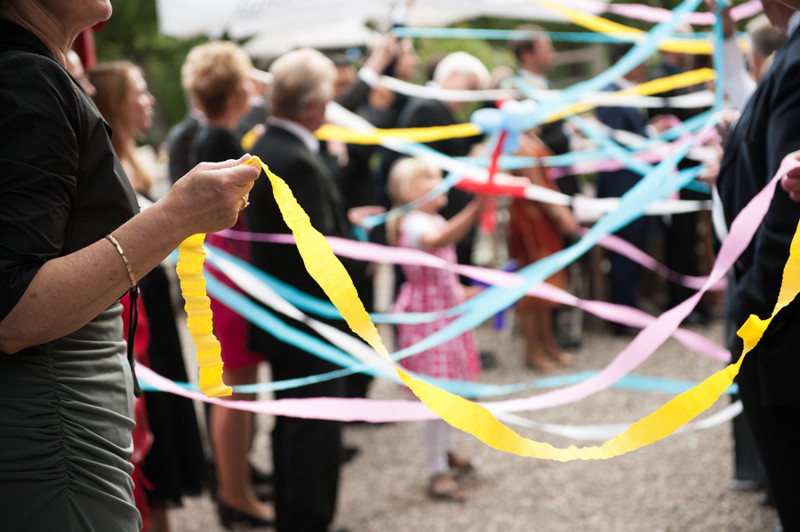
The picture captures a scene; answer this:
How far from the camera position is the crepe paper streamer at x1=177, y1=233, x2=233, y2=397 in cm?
171

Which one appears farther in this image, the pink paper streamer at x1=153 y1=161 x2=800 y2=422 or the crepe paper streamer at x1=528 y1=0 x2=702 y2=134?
the crepe paper streamer at x1=528 y1=0 x2=702 y2=134

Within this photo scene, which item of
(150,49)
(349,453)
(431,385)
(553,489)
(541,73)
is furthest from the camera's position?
(150,49)


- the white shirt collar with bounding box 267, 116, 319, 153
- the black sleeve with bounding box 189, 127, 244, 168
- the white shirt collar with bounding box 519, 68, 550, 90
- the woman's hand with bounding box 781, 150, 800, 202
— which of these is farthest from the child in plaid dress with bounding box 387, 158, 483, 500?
the white shirt collar with bounding box 519, 68, 550, 90

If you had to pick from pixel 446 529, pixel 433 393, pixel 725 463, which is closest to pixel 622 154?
pixel 725 463

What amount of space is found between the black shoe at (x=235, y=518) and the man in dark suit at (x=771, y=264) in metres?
2.29

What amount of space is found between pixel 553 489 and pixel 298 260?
69.5 inches

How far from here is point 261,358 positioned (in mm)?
3576

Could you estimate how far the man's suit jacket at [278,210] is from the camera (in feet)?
10.3

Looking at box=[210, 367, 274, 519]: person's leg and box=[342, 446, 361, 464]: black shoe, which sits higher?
box=[210, 367, 274, 519]: person's leg

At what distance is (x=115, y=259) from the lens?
4.56 feet

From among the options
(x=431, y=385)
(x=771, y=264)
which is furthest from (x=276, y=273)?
(x=771, y=264)

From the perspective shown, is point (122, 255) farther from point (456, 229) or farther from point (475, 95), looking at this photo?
point (475, 95)

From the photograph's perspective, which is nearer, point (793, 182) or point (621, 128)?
point (793, 182)

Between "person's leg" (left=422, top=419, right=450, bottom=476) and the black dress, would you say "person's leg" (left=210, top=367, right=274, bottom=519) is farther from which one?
the black dress
